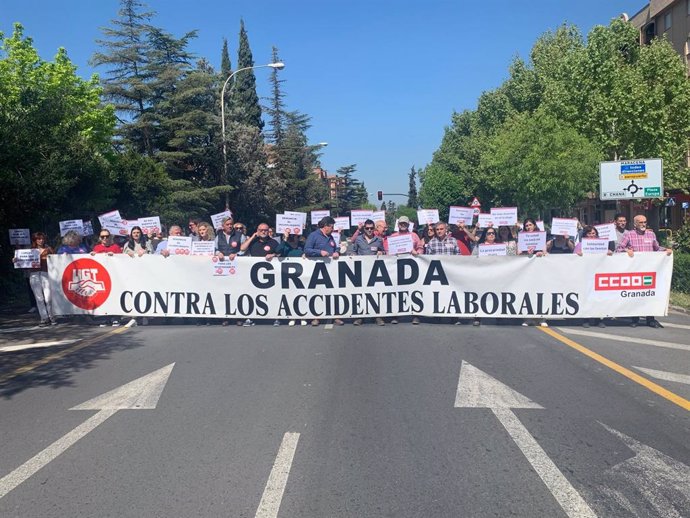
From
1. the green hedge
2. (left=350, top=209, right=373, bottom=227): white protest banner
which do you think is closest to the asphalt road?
the green hedge

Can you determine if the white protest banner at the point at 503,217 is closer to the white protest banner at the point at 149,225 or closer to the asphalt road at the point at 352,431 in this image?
the asphalt road at the point at 352,431

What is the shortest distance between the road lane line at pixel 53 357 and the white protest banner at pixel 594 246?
7.91 m

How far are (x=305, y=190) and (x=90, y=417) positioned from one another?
212 ft

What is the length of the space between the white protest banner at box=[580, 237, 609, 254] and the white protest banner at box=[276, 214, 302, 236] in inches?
203

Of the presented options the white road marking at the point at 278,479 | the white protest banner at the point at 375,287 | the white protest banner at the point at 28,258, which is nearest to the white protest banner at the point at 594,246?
the white protest banner at the point at 375,287

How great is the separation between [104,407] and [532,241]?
7.90 metres

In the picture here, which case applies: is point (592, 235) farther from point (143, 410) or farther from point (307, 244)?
point (143, 410)

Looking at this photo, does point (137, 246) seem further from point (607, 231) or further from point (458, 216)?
point (607, 231)

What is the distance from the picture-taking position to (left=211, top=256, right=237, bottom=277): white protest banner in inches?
454

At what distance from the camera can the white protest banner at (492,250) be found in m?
11.7

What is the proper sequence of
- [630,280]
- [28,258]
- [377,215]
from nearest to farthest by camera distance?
[630,280], [28,258], [377,215]

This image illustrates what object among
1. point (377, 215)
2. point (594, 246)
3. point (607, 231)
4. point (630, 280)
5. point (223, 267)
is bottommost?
point (630, 280)

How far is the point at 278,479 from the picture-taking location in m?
4.46

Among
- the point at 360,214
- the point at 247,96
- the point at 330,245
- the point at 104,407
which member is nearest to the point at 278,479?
the point at 104,407
